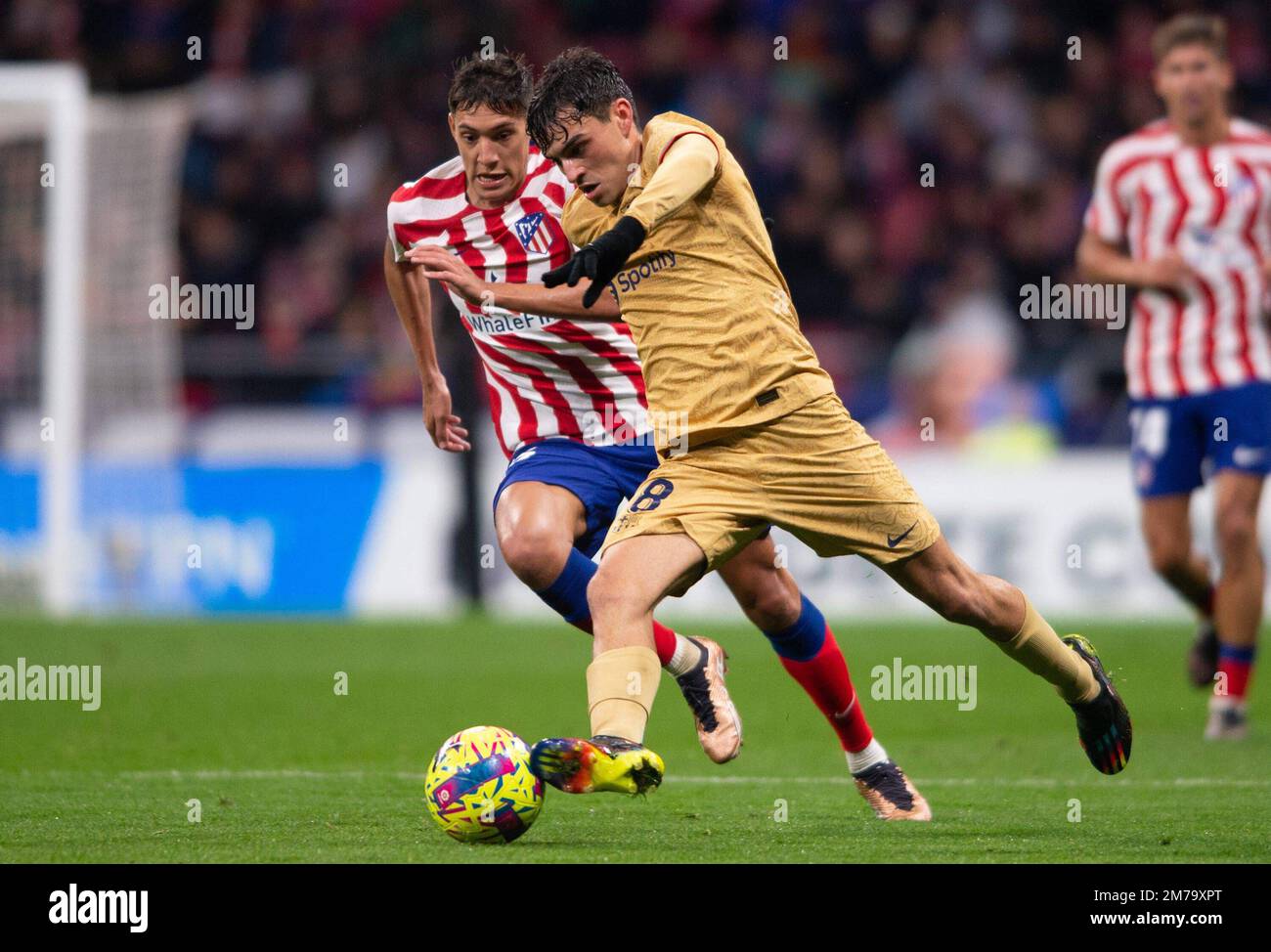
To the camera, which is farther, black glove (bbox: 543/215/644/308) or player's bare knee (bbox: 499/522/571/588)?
player's bare knee (bbox: 499/522/571/588)

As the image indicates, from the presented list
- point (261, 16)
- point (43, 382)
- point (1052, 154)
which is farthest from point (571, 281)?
A: point (261, 16)

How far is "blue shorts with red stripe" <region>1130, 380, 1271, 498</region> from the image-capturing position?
7.67 metres

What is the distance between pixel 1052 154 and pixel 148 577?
27.7ft

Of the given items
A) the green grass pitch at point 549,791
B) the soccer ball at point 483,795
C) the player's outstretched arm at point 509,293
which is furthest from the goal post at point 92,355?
the soccer ball at point 483,795

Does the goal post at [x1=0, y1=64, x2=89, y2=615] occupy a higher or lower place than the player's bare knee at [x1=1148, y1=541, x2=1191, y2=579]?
higher

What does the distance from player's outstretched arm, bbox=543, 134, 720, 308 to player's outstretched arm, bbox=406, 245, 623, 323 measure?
1.63 feet

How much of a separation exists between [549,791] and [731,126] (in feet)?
38.8

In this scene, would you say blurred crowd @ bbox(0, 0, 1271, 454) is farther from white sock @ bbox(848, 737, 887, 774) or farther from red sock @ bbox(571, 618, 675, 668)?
white sock @ bbox(848, 737, 887, 774)

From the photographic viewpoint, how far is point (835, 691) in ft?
18.3

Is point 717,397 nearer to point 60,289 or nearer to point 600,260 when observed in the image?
point 600,260

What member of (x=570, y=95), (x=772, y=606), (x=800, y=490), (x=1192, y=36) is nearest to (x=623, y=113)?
(x=570, y=95)

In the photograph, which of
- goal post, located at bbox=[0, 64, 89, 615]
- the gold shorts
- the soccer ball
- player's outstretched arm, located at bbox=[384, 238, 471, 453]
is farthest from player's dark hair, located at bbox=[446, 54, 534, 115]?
goal post, located at bbox=[0, 64, 89, 615]

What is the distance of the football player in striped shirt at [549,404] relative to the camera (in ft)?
18.1

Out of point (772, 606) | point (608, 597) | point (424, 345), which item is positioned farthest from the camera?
point (424, 345)
